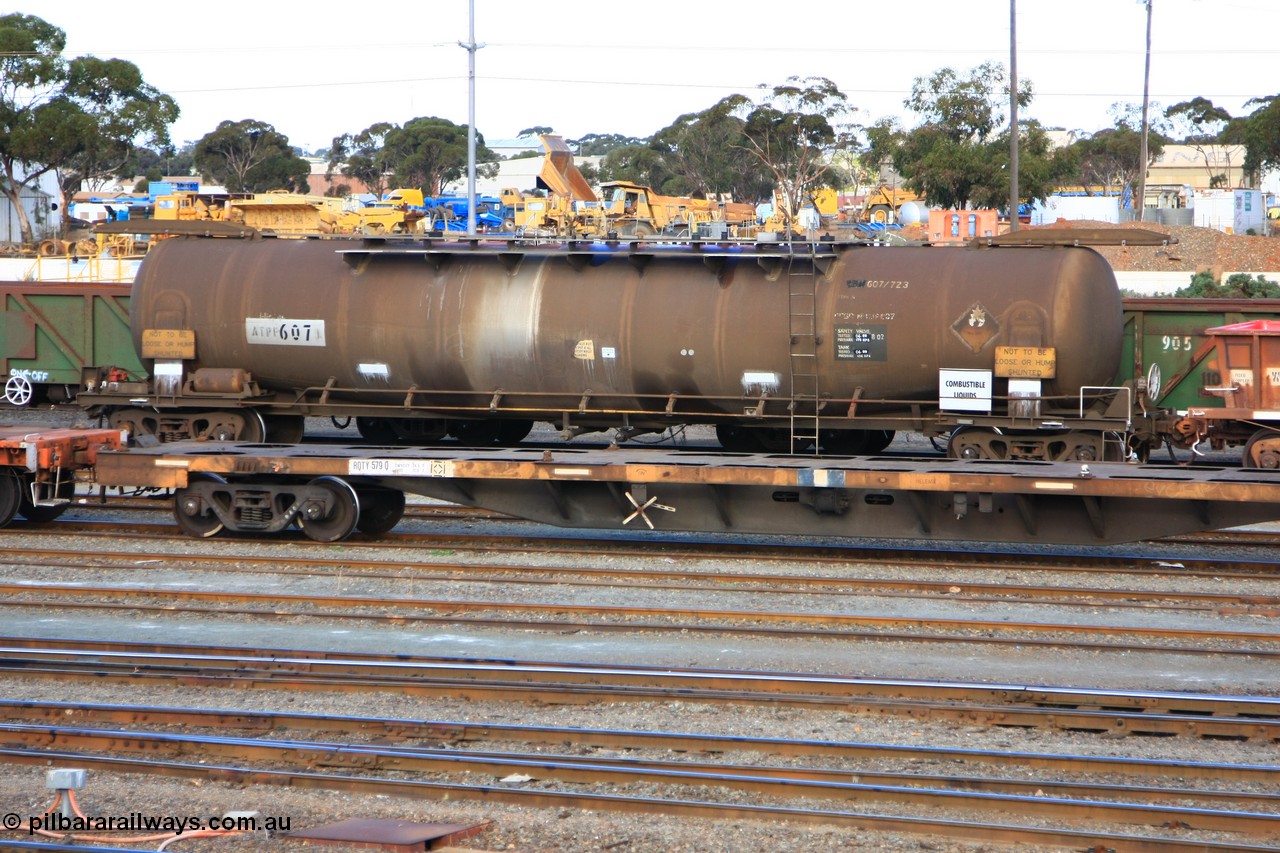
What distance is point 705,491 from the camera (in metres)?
13.5

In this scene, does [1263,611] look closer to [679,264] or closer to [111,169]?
[679,264]

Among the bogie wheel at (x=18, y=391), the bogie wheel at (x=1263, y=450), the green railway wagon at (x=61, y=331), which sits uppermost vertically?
the green railway wagon at (x=61, y=331)

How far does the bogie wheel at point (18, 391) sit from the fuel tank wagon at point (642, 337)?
243 inches

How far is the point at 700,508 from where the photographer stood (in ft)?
44.5

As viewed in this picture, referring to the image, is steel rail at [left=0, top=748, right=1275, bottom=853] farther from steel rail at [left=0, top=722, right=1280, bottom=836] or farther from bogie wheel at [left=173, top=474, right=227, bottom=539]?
bogie wheel at [left=173, top=474, right=227, bottom=539]

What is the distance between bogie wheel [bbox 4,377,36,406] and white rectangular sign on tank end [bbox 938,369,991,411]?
17354 millimetres

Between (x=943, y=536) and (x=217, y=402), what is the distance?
11.0 meters

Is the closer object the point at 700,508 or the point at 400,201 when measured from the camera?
the point at 700,508

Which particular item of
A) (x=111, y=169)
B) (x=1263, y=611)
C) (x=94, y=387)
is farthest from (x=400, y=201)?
(x=1263, y=611)

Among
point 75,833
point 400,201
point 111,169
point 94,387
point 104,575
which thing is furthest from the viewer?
point 111,169

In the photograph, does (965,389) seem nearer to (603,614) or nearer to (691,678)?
(603,614)

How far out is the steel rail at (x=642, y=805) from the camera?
6180mm

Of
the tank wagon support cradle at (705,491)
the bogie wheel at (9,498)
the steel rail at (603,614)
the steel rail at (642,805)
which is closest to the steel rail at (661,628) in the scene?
the steel rail at (603,614)

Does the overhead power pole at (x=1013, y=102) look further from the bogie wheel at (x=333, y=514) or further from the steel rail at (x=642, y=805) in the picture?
the steel rail at (x=642, y=805)
